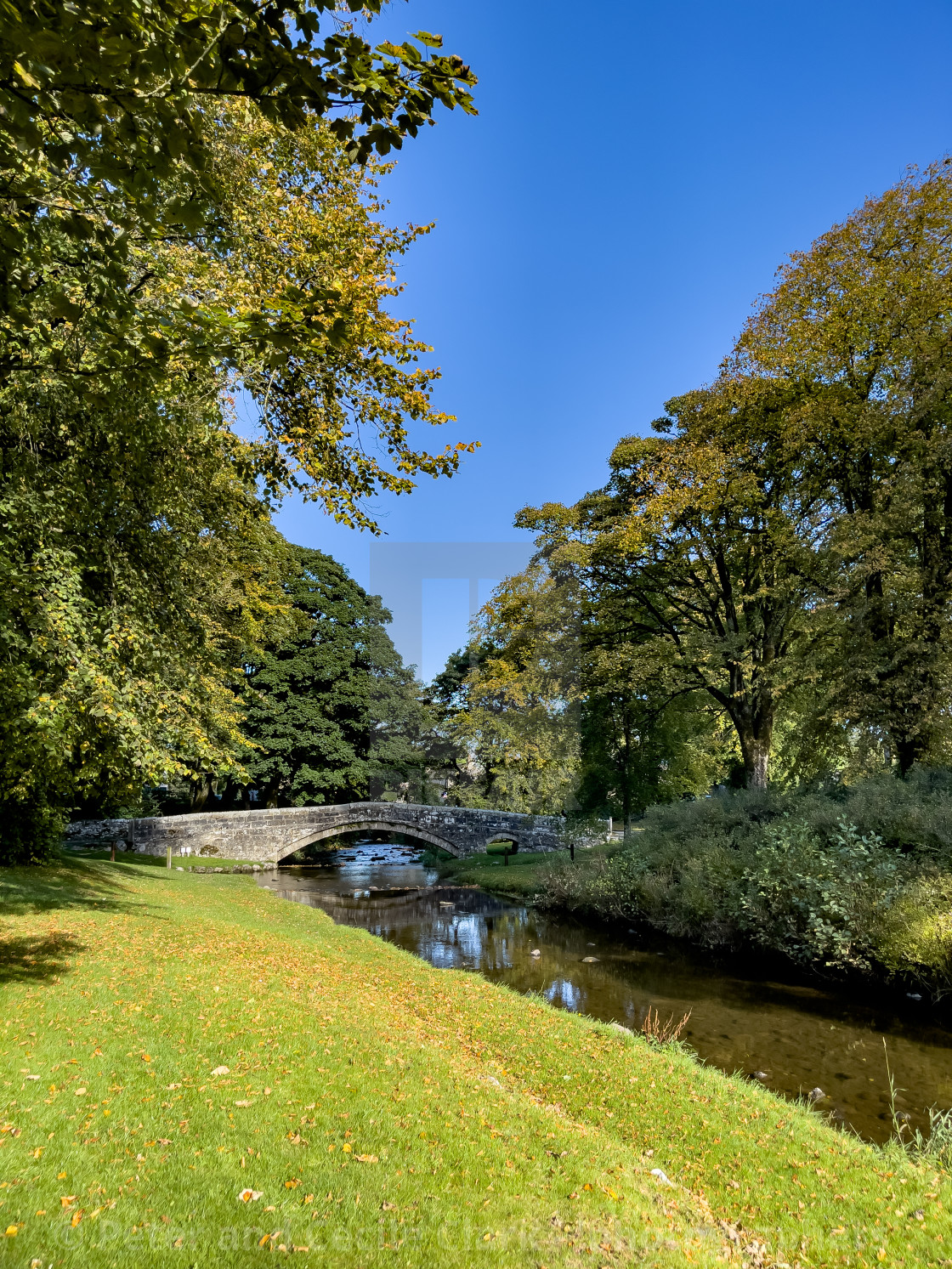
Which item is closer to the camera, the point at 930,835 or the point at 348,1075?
the point at 348,1075

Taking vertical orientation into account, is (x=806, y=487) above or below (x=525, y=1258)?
above

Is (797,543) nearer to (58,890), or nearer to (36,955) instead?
(36,955)

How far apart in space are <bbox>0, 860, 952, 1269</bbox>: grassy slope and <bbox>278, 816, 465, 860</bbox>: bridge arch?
80.6ft

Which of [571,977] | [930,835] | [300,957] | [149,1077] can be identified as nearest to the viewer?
[149,1077]

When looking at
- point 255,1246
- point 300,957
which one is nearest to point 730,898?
point 300,957

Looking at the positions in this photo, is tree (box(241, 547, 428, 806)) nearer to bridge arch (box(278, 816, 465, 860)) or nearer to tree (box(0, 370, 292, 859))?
bridge arch (box(278, 816, 465, 860))

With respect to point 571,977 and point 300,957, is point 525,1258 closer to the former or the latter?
point 300,957

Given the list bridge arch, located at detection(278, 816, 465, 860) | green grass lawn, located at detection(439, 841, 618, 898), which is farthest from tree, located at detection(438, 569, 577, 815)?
bridge arch, located at detection(278, 816, 465, 860)

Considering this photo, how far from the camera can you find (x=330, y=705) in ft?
124

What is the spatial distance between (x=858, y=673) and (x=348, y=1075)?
45.0 feet

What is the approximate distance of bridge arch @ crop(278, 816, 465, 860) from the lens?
32719 millimetres

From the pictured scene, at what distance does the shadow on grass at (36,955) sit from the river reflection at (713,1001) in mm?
7918

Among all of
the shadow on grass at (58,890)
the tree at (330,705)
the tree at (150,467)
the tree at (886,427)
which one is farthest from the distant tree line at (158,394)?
the tree at (330,705)

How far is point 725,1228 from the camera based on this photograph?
4.43m
